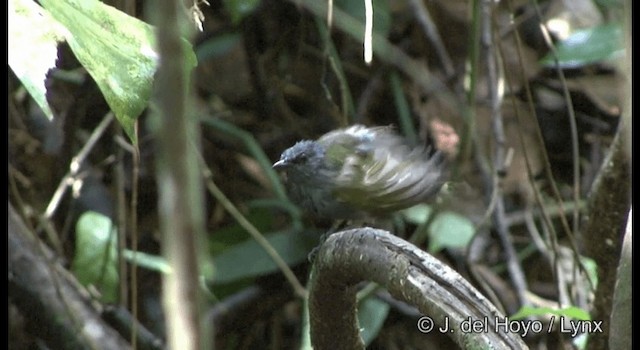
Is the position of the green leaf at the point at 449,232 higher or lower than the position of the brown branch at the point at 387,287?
lower

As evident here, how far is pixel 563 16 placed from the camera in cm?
377

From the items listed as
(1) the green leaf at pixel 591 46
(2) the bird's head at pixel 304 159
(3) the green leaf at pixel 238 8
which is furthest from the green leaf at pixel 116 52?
(1) the green leaf at pixel 591 46

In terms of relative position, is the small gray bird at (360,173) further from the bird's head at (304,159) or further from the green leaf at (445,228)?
the green leaf at (445,228)

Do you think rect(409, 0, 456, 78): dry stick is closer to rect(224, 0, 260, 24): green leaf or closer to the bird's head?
rect(224, 0, 260, 24): green leaf

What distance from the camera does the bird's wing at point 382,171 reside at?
194 centimetres

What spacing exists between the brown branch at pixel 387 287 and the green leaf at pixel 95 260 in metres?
1.22

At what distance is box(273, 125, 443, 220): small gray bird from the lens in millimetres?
1957

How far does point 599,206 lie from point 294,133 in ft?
5.93

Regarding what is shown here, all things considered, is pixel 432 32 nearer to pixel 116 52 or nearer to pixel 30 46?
pixel 116 52

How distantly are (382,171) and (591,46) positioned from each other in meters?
1.33

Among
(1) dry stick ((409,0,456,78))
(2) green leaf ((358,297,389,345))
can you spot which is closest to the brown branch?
(2) green leaf ((358,297,389,345))

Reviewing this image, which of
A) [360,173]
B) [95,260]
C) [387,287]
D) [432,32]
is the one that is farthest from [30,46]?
[432,32]

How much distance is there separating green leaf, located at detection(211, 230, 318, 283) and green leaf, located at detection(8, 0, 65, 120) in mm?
2253
